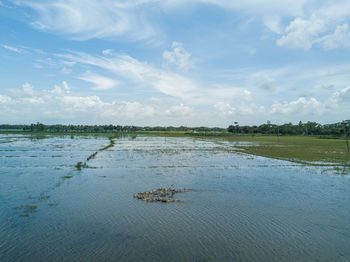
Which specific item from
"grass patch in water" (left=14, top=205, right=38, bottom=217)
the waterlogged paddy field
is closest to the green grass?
the waterlogged paddy field

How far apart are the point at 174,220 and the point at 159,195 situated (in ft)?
11.2

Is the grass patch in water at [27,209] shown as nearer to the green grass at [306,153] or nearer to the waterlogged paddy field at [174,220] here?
the waterlogged paddy field at [174,220]

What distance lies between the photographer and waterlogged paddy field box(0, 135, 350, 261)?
7.58 m

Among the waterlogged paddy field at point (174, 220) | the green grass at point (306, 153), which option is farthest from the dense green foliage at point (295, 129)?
the waterlogged paddy field at point (174, 220)

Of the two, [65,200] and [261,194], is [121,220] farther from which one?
[261,194]

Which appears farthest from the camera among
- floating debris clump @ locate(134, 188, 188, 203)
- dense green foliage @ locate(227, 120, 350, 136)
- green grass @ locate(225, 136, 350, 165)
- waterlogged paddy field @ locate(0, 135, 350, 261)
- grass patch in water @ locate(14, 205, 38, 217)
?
dense green foliage @ locate(227, 120, 350, 136)

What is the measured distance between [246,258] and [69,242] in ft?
19.9

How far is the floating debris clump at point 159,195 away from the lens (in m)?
12.5

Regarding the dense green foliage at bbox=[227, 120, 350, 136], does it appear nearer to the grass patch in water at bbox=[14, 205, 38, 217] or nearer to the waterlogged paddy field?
the waterlogged paddy field

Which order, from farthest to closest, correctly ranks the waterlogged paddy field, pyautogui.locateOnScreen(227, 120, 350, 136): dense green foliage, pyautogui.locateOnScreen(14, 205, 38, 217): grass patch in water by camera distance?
pyautogui.locateOnScreen(227, 120, 350, 136): dense green foliage → pyautogui.locateOnScreen(14, 205, 38, 217): grass patch in water → the waterlogged paddy field

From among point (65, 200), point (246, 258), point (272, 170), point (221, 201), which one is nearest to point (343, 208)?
point (221, 201)

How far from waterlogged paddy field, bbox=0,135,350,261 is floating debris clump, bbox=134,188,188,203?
1.41ft

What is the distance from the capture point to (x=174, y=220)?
10031 millimetres

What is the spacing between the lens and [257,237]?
343 inches
